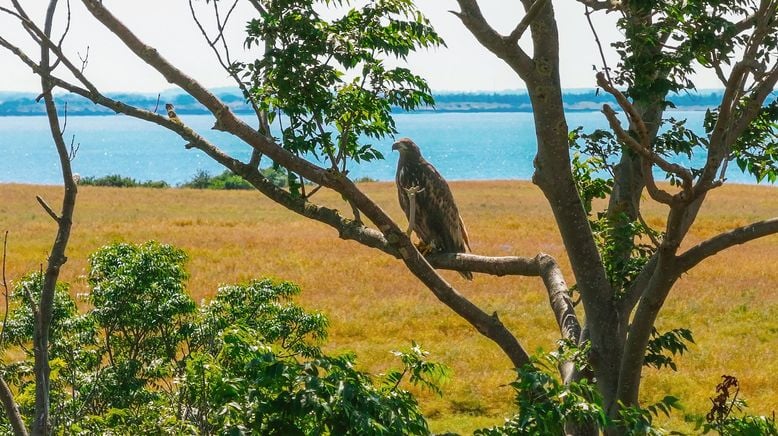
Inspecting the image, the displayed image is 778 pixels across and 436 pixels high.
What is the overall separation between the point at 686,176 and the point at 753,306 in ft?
66.9

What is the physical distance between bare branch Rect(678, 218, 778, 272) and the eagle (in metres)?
5.76

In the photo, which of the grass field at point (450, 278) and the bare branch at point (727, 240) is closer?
the bare branch at point (727, 240)

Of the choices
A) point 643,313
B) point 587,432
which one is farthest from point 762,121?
point 587,432

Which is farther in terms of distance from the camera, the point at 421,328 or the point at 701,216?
the point at 701,216

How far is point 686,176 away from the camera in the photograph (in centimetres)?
496

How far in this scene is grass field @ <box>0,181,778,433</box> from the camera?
55.6ft

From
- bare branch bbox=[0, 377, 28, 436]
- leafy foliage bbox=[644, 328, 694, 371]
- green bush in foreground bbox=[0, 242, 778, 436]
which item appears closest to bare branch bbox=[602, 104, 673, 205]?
green bush in foreground bbox=[0, 242, 778, 436]

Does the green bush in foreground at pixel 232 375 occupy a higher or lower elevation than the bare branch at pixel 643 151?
lower

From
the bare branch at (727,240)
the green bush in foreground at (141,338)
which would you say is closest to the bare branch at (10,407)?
the green bush in foreground at (141,338)

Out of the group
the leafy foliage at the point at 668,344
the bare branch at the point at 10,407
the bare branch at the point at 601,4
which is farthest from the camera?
the leafy foliage at the point at 668,344

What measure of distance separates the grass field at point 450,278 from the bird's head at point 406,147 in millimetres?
4362

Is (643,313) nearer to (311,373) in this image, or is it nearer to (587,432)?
(587,432)

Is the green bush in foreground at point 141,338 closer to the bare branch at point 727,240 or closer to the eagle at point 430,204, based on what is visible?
the bare branch at point 727,240

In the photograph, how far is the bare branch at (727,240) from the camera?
571 centimetres
